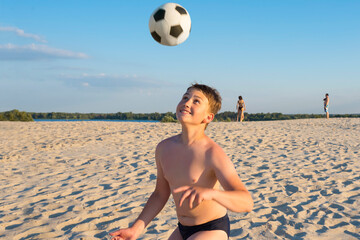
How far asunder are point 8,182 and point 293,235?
223 inches

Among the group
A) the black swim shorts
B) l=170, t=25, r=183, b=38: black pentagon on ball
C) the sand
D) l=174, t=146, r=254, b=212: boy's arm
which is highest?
l=170, t=25, r=183, b=38: black pentagon on ball

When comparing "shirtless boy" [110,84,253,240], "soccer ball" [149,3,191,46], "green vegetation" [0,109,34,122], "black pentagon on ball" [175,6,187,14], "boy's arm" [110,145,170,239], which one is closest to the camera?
"shirtless boy" [110,84,253,240]

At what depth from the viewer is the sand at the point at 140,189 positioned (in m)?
4.10

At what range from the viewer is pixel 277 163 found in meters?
7.94

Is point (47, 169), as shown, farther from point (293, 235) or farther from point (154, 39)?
point (293, 235)

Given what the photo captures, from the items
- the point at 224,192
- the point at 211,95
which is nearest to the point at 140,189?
the point at 211,95

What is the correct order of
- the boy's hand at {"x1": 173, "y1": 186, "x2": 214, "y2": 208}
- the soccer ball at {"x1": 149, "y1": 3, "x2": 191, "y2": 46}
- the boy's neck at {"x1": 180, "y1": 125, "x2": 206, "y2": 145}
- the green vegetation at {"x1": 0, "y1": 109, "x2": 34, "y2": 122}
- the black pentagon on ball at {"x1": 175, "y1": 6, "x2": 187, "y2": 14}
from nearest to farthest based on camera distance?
the boy's hand at {"x1": 173, "y1": 186, "x2": 214, "y2": 208}, the boy's neck at {"x1": 180, "y1": 125, "x2": 206, "y2": 145}, the soccer ball at {"x1": 149, "y1": 3, "x2": 191, "y2": 46}, the black pentagon on ball at {"x1": 175, "y1": 6, "x2": 187, "y2": 14}, the green vegetation at {"x1": 0, "y1": 109, "x2": 34, "y2": 122}

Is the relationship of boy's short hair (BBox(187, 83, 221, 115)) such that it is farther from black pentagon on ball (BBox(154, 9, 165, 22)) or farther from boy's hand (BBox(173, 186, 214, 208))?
black pentagon on ball (BBox(154, 9, 165, 22))

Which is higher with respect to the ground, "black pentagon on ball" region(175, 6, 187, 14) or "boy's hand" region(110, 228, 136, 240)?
"black pentagon on ball" region(175, 6, 187, 14)

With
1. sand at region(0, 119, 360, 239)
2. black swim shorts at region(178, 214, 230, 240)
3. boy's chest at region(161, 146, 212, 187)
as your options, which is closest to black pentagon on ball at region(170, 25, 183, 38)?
sand at region(0, 119, 360, 239)

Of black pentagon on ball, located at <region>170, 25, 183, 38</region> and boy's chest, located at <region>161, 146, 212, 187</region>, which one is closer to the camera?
boy's chest, located at <region>161, 146, 212, 187</region>

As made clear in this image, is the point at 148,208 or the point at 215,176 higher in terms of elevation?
the point at 215,176

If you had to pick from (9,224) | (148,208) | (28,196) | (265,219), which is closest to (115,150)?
(28,196)

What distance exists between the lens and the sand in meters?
4.10
